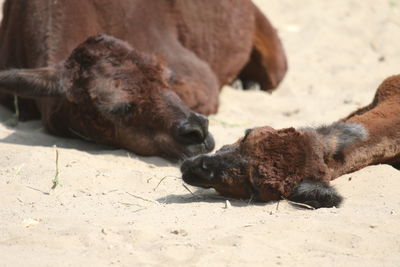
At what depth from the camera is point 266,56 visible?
27.6ft

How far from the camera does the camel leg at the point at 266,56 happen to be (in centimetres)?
837

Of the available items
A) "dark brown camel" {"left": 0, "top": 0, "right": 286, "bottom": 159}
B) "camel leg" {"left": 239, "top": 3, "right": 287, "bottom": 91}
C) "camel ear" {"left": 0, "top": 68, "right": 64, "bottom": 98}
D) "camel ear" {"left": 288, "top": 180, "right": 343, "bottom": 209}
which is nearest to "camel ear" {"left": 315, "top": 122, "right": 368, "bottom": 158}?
"camel ear" {"left": 288, "top": 180, "right": 343, "bottom": 209}

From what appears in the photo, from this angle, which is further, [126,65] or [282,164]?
[126,65]

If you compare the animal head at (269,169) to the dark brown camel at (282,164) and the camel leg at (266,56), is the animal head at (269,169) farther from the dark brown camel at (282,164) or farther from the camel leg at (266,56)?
the camel leg at (266,56)

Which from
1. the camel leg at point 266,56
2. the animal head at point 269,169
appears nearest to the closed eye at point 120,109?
the animal head at point 269,169

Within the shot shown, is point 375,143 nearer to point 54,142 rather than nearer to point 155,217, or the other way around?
point 155,217

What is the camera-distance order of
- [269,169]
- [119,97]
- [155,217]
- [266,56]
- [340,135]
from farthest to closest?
[266,56] → [119,97] → [340,135] → [269,169] → [155,217]

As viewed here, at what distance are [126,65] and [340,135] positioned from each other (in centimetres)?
190

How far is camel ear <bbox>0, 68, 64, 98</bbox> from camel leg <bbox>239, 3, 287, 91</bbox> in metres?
3.15

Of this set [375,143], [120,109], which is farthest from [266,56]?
[375,143]

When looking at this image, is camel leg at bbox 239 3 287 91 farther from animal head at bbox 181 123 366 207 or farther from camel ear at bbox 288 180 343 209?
camel ear at bbox 288 180 343 209

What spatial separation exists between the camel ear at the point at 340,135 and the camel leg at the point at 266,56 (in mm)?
3950

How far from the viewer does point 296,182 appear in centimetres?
402

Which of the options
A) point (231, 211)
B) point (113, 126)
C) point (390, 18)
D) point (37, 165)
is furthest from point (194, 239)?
point (390, 18)
